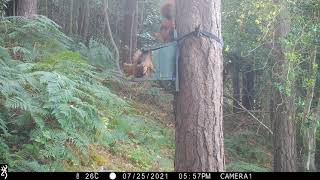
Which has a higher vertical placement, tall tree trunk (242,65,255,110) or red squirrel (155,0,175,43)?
red squirrel (155,0,175,43)

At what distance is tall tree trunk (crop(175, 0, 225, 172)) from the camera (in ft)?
15.0

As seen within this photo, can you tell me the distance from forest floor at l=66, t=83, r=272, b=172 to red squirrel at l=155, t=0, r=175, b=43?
2.24m

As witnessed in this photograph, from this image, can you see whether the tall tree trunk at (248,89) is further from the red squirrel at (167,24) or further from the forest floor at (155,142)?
the red squirrel at (167,24)

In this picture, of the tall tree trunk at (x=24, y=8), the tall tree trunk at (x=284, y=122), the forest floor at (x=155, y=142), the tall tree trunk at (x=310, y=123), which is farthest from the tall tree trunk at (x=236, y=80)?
the tall tree trunk at (x=24, y=8)

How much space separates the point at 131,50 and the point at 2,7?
464cm

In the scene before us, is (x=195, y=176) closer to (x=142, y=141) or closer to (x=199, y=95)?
(x=199, y=95)

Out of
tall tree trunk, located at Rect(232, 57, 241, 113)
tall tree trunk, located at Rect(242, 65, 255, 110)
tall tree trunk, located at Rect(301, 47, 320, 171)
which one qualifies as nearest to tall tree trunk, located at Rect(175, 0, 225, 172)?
tall tree trunk, located at Rect(301, 47, 320, 171)

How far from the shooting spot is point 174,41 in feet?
15.8

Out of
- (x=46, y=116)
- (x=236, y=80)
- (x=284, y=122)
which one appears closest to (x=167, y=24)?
(x=46, y=116)

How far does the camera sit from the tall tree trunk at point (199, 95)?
4562 mm

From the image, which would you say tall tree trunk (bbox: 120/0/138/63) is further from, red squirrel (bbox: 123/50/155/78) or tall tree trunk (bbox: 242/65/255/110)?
red squirrel (bbox: 123/50/155/78)

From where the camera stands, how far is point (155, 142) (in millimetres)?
9461

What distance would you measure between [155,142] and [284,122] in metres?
2.65

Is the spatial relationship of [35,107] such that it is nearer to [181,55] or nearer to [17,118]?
[17,118]
